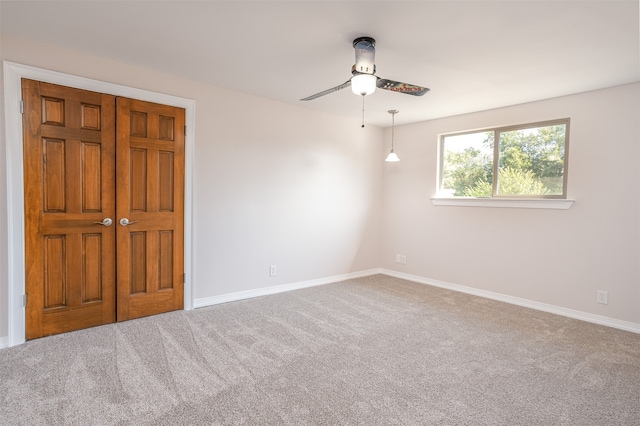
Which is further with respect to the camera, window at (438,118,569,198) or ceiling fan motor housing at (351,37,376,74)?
window at (438,118,569,198)

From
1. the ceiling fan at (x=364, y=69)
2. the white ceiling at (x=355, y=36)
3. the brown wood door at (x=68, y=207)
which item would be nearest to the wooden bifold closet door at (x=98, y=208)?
the brown wood door at (x=68, y=207)

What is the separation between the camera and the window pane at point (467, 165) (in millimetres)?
4492

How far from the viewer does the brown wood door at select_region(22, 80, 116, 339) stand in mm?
2758

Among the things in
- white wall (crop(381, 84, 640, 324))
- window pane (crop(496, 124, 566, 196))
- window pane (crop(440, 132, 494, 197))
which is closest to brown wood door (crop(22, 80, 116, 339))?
white wall (crop(381, 84, 640, 324))

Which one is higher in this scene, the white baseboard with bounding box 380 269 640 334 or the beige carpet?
the white baseboard with bounding box 380 269 640 334

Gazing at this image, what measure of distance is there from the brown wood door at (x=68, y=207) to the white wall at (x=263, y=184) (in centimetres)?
19

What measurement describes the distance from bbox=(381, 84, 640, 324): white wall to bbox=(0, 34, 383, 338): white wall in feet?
3.37

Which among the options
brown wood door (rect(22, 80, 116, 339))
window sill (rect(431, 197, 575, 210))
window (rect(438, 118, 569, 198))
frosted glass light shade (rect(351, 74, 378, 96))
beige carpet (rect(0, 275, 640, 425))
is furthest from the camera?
window (rect(438, 118, 569, 198))

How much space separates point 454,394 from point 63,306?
3245 millimetres

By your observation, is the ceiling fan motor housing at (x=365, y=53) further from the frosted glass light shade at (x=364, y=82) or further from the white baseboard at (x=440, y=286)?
the white baseboard at (x=440, y=286)

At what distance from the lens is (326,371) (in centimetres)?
240

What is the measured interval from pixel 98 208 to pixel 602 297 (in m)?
5.13

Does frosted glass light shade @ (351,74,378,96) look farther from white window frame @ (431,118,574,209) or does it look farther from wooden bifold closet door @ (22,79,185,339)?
white window frame @ (431,118,574,209)

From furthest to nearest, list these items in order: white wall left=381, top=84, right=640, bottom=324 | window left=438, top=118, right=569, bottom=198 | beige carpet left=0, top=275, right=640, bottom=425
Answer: window left=438, top=118, right=569, bottom=198
white wall left=381, top=84, right=640, bottom=324
beige carpet left=0, top=275, right=640, bottom=425
